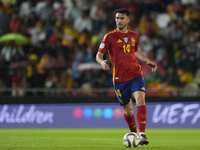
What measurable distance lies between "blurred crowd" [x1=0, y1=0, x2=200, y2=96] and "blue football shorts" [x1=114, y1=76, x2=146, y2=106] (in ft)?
22.9

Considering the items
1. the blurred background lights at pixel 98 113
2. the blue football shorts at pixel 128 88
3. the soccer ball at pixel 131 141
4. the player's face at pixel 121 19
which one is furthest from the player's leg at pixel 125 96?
the blurred background lights at pixel 98 113

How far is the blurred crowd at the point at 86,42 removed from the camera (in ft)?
51.3

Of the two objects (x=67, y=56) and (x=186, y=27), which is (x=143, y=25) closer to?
(x=186, y=27)

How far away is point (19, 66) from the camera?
1662 cm

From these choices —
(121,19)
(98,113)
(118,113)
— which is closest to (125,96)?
(121,19)

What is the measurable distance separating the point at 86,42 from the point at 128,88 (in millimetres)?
9776

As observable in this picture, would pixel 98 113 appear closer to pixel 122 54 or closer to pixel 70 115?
pixel 70 115

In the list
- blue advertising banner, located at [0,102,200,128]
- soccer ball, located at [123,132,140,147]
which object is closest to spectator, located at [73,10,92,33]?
blue advertising banner, located at [0,102,200,128]

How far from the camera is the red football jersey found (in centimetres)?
779

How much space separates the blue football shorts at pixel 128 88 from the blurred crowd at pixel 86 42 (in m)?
6.97

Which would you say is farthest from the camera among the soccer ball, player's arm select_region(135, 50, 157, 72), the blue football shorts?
player's arm select_region(135, 50, 157, 72)

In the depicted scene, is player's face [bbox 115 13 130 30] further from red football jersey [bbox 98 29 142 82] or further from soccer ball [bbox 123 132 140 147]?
soccer ball [bbox 123 132 140 147]

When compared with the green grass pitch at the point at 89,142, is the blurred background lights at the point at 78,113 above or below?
below

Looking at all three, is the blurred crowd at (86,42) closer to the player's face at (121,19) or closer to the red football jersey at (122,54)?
the red football jersey at (122,54)
